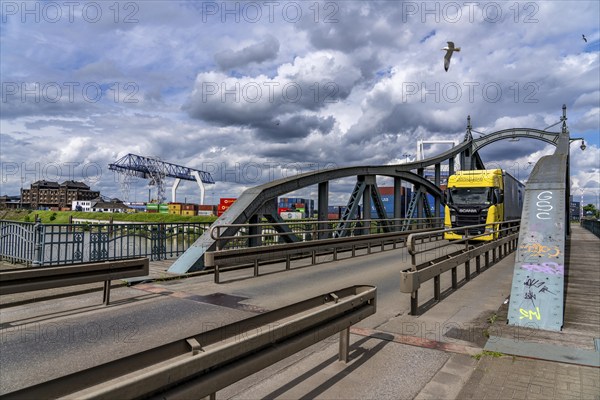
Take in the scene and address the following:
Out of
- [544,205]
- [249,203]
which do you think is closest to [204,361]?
[544,205]

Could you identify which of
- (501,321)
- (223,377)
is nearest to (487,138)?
(501,321)

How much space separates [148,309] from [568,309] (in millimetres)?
6549

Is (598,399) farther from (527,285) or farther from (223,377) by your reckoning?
(223,377)

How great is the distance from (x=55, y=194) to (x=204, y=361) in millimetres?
172831

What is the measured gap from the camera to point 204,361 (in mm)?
2551

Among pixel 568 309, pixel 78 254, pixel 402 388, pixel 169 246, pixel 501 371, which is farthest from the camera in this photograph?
pixel 169 246

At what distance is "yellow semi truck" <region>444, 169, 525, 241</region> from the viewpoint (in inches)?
817

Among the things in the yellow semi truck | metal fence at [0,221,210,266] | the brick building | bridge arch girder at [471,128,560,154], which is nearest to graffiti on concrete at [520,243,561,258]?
metal fence at [0,221,210,266]

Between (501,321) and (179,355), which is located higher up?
(179,355)

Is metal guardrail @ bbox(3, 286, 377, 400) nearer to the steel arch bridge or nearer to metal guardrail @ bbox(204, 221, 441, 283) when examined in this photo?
metal guardrail @ bbox(204, 221, 441, 283)

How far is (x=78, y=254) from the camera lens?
36.1 ft

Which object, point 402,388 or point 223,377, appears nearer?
point 223,377

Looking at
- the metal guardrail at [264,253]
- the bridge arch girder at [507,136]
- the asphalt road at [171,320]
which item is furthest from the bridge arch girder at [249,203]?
the bridge arch girder at [507,136]

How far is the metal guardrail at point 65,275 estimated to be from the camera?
18.4 feet
